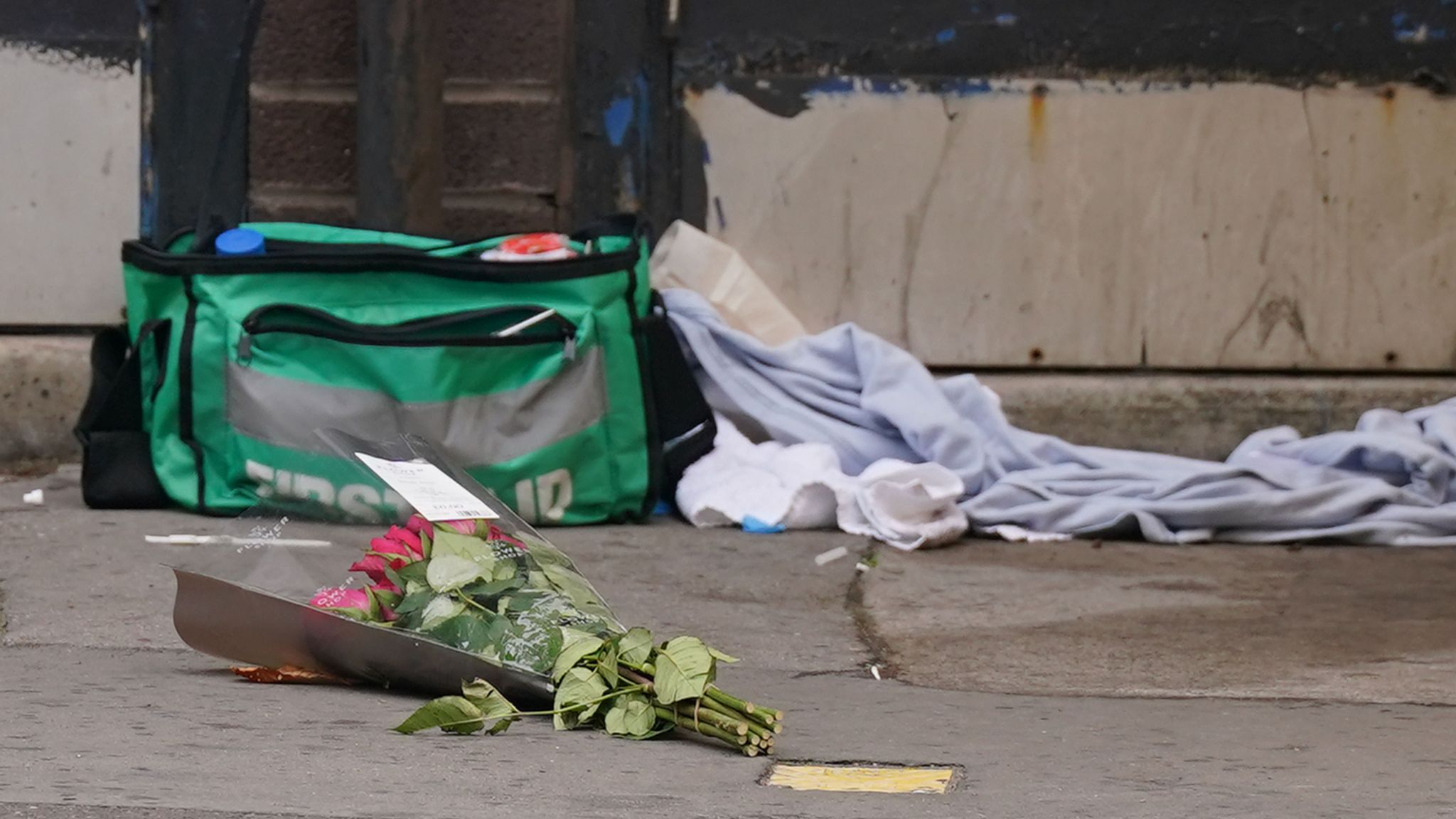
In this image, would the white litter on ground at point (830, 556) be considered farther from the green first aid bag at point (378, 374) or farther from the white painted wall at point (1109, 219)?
the white painted wall at point (1109, 219)

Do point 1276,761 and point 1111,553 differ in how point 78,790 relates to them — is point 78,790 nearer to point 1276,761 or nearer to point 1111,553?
point 1276,761

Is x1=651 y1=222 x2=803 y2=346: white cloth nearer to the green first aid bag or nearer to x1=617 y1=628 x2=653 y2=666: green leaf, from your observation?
the green first aid bag

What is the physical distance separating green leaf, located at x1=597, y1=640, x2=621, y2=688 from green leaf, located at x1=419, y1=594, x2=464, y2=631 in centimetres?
18

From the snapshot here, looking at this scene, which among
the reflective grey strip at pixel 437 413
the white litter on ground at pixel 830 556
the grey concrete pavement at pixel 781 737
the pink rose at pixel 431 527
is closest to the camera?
the grey concrete pavement at pixel 781 737

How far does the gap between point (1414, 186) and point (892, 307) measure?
1.20 m

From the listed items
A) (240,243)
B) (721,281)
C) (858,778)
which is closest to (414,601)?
(858,778)

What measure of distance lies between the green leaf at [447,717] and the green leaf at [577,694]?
0.28 feet

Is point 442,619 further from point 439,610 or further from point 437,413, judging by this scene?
point 437,413

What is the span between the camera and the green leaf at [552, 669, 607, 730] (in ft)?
6.24

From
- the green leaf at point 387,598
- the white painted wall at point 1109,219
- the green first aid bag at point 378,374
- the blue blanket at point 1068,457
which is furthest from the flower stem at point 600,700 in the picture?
the white painted wall at point 1109,219

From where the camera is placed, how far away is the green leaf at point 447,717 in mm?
1862

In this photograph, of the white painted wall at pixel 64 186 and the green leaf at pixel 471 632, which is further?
the white painted wall at pixel 64 186


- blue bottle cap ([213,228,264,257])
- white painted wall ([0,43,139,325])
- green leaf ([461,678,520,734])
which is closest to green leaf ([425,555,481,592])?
green leaf ([461,678,520,734])

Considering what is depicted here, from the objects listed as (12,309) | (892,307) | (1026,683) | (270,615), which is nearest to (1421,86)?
(892,307)
